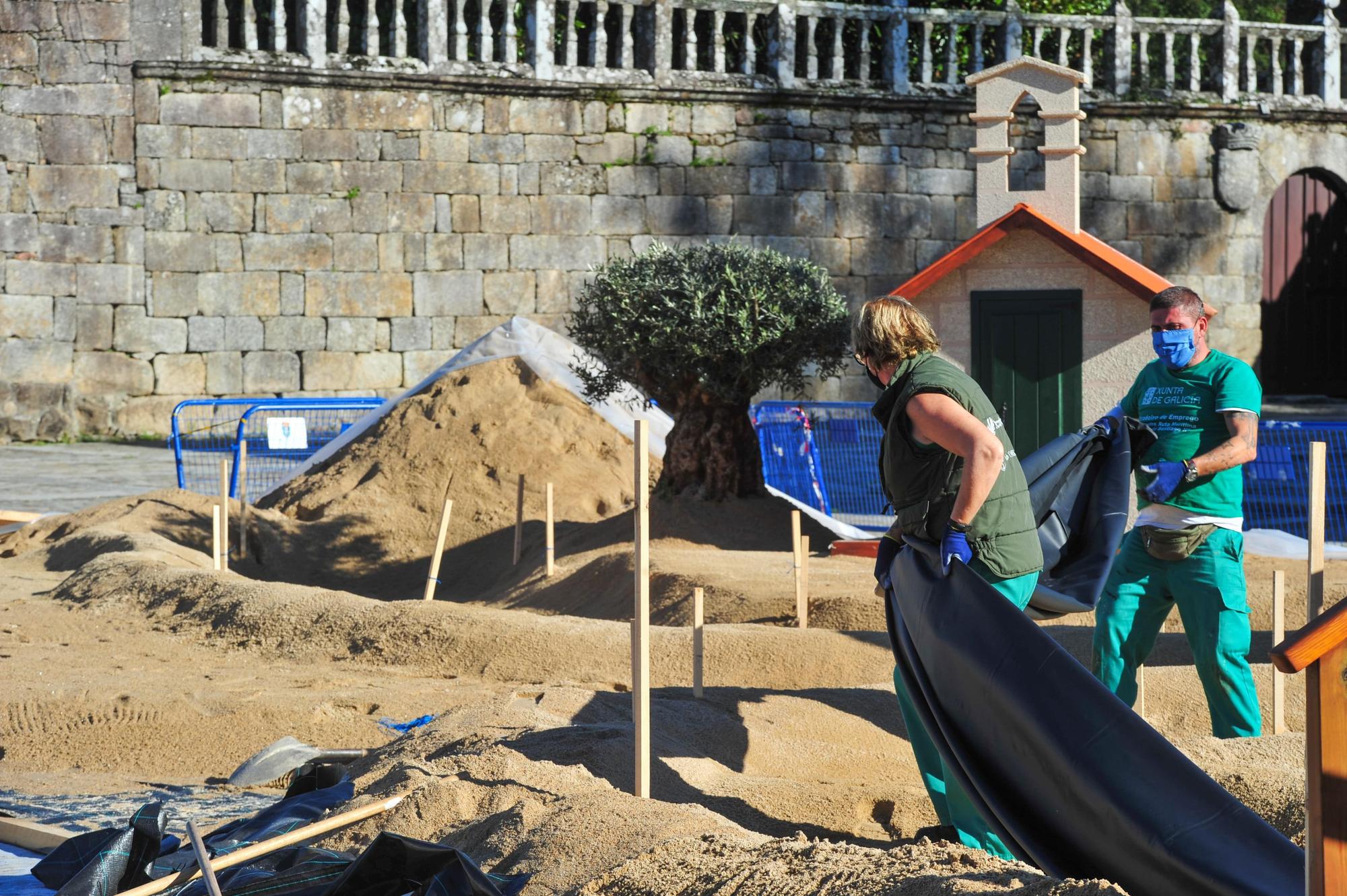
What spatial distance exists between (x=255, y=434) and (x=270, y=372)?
43.8 inches

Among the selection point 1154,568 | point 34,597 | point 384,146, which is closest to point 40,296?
point 384,146

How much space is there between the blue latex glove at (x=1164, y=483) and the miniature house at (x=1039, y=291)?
13.2 feet

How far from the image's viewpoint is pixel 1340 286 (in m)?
19.7

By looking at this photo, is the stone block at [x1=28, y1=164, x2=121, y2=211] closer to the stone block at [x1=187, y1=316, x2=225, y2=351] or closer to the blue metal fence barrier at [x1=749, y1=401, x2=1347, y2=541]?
the stone block at [x1=187, y1=316, x2=225, y2=351]

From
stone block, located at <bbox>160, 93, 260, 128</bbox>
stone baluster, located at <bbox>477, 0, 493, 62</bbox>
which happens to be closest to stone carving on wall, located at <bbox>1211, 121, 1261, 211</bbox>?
stone baluster, located at <bbox>477, 0, 493, 62</bbox>

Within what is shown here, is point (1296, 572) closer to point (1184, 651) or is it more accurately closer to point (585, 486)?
point (1184, 651)

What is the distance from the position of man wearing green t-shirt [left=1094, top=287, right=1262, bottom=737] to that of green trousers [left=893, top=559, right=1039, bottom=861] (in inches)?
33.6

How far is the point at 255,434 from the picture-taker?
1525cm

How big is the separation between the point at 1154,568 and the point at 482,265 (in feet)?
40.2

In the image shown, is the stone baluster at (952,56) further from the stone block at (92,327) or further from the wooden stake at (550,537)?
the wooden stake at (550,537)

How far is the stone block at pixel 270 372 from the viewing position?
16.1 metres

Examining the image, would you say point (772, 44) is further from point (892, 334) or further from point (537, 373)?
point (892, 334)

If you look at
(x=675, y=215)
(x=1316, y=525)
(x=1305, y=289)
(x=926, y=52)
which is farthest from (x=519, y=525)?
(x=1305, y=289)

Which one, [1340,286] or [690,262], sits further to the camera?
[1340,286]
